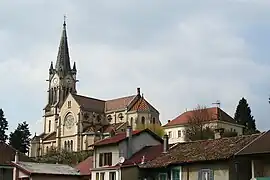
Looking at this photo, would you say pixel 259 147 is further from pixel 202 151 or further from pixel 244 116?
pixel 244 116

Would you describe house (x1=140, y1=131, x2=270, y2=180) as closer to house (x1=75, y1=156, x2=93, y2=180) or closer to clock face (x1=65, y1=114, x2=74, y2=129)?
house (x1=75, y1=156, x2=93, y2=180)

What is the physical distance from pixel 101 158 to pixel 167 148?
770cm

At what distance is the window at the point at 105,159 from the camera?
54.9 metres

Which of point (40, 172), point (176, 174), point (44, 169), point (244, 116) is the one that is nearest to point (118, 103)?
point (244, 116)

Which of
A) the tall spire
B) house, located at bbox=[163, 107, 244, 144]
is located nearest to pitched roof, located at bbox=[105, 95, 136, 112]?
house, located at bbox=[163, 107, 244, 144]

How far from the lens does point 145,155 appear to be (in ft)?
174

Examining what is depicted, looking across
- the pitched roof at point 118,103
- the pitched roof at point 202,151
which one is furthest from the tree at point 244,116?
the pitched roof at point 202,151

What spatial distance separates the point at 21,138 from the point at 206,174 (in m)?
94.1

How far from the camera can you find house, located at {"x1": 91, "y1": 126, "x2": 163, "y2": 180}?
52625mm

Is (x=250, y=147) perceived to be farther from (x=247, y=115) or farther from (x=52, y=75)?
(x=52, y=75)

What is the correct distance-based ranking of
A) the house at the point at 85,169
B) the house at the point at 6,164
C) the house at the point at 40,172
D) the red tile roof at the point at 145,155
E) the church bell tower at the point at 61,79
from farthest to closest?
1. the church bell tower at the point at 61,79
2. the house at the point at 6,164
3. the house at the point at 85,169
4. the house at the point at 40,172
5. the red tile roof at the point at 145,155

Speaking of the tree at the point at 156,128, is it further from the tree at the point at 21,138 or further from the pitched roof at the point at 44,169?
the pitched roof at the point at 44,169

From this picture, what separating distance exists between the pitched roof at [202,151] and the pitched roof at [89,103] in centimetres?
9812

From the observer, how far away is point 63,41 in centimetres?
18188
